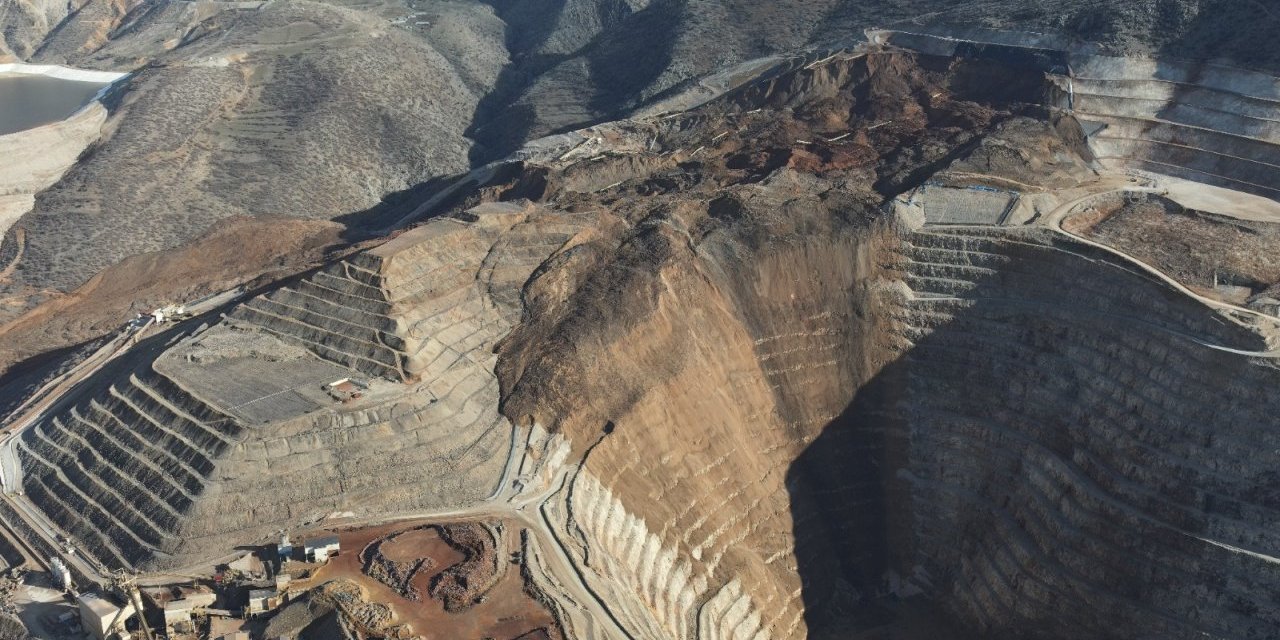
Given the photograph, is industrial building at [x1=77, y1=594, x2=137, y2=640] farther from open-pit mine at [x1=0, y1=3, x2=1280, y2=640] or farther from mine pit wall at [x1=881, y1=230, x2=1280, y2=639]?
mine pit wall at [x1=881, y1=230, x2=1280, y2=639]

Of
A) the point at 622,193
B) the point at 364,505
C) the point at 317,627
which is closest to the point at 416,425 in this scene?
the point at 364,505

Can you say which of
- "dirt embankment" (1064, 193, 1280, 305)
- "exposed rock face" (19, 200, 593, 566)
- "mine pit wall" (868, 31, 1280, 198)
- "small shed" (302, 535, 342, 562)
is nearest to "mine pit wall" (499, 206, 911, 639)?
"exposed rock face" (19, 200, 593, 566)

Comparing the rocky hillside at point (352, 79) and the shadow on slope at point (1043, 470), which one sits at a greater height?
the rocky hillside at point (352, 79)

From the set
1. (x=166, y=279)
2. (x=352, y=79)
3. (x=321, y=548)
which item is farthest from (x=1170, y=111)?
(x=352, y=79)

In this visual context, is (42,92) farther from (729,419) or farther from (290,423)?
(729,419)

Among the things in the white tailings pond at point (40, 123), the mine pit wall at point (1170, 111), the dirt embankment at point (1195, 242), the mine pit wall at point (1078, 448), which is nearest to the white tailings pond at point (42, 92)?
the white tailings pond at point (40, 123)

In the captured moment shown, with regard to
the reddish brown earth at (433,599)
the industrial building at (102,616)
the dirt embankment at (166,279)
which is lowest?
the reddish brown earth at (433,599)

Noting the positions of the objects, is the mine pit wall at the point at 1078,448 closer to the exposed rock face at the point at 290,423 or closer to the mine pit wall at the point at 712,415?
the mine pit wall at the point at 712,415

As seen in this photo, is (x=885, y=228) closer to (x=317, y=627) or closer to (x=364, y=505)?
(x=364, y=505)
